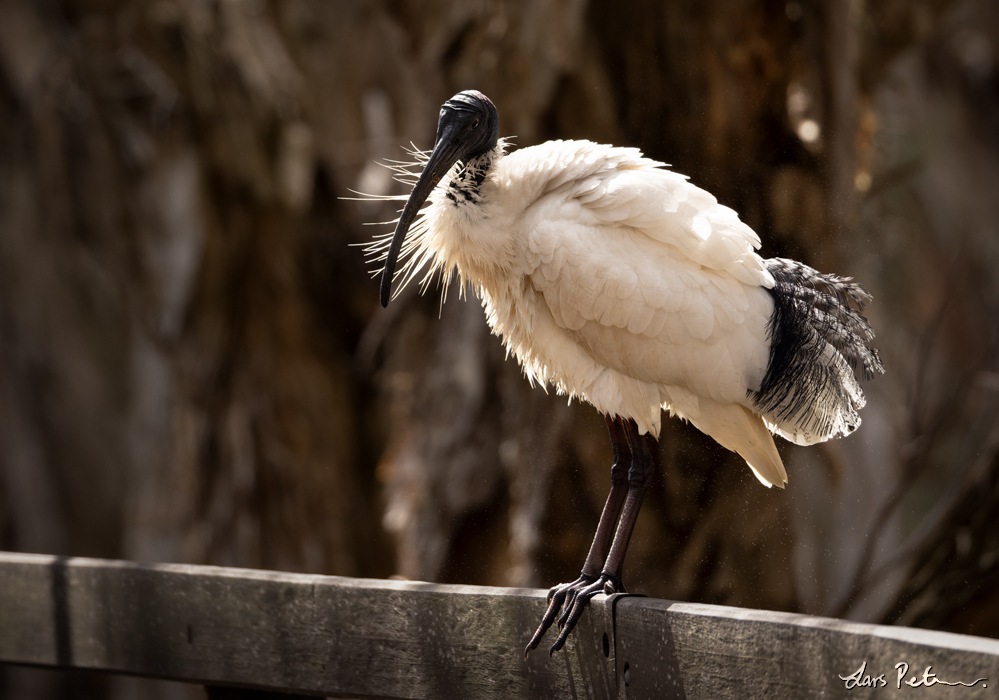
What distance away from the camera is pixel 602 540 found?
6.73ft

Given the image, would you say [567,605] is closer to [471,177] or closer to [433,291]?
[471,177]

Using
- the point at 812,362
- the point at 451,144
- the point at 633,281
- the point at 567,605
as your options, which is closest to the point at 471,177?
the point at 451,144

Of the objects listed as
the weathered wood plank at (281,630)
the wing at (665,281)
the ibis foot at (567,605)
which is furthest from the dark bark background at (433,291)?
the weathered wood plank at (281,630)

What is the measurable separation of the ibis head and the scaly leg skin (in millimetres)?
601

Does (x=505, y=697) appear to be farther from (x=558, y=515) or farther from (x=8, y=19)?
(x=8, y=19)

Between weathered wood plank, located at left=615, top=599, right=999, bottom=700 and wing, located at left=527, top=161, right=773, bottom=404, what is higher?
wing, located at left=527, top=161, right=773, bottom=404

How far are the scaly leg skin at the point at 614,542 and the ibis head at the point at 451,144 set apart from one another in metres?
0.60

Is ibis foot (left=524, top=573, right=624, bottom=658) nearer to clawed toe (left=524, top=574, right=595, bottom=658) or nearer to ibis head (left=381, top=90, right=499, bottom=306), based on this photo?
clawed toe (left=524, top=574, right=595, bottom=658)

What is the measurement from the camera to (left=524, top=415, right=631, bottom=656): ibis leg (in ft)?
5.50

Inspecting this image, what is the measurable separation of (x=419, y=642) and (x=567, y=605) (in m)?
0.26

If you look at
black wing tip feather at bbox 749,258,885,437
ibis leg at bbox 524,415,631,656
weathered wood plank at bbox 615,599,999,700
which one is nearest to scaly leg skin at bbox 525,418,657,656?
ibis leg at bbox 524,415,631,656

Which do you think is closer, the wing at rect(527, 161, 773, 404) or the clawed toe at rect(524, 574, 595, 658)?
the clawed toe at rect(524, 574, 595, 658)

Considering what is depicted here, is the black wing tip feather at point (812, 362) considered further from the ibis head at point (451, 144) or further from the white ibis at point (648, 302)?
the ibis head at point (451, 144)

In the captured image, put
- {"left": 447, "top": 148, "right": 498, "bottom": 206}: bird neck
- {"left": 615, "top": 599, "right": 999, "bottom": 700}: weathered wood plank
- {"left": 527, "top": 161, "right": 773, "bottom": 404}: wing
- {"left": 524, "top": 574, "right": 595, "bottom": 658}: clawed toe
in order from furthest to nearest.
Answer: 1. {"left": 447, "top": 148, "right": 498, "bottom": 206}: bird neck
2. {"left": 527, "top": 161, "right": 773, "bottom": 404}: wing
3. {"left": 524, "top": 574, "right": 595, "bottom": 658}: clawed toe
4. {"left": 615, "top": 599, "right": 999, "bottom": 700}: weathered wood plank
